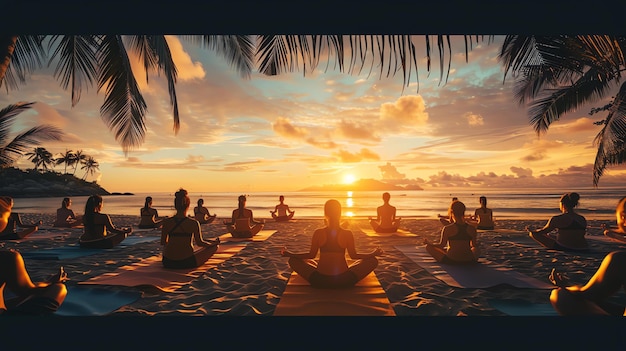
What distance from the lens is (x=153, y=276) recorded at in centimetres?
453

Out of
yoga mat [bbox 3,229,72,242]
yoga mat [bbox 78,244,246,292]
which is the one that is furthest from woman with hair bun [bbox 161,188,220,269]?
yoga mat [bbox 3,229,72,242]

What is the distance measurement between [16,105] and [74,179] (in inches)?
2753

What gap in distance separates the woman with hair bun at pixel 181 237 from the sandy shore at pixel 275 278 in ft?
1.35

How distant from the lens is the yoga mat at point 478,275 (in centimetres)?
422

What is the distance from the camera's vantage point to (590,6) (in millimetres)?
2344

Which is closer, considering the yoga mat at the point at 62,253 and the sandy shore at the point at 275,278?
the sandy shore at the point at 275,278

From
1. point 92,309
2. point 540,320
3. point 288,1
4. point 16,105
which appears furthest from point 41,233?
point 540,320

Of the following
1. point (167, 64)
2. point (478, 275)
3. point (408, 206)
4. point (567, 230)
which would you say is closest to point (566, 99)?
point (567, 230)

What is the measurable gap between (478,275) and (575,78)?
8.15 metres

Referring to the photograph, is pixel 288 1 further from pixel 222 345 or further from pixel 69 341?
pixel 69 341

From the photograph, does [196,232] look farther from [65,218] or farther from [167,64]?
[65,218]

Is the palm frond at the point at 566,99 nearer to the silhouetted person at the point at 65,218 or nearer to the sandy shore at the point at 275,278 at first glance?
the sandy shore at the point at 275,278

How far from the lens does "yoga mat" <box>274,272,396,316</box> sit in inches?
127

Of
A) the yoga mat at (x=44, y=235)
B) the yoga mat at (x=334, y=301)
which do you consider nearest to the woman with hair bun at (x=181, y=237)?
the yoga mat at (x=334, y=301)
